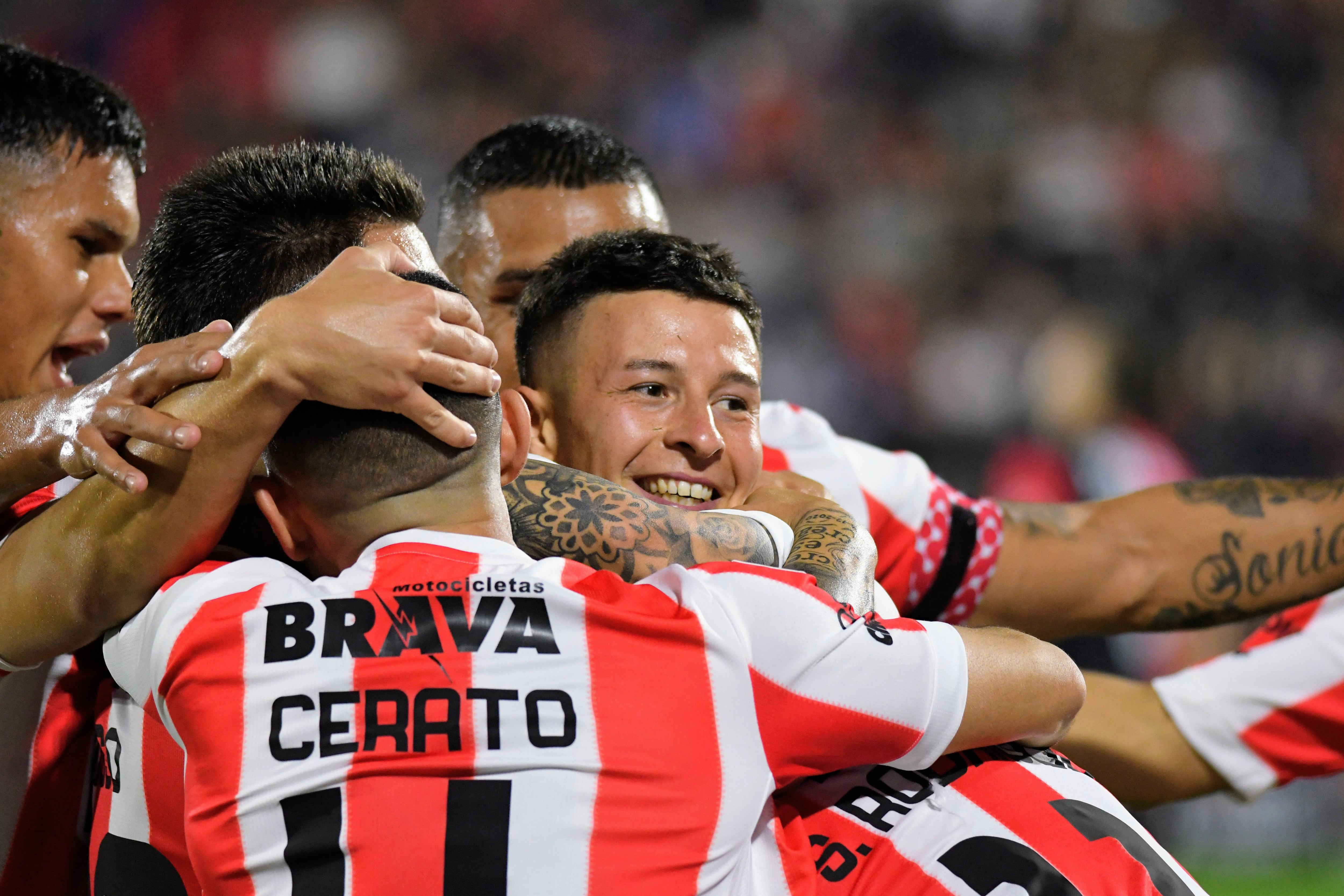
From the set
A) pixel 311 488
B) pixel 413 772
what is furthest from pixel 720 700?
pixel 311 488

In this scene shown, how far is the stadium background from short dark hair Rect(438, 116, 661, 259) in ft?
14.3

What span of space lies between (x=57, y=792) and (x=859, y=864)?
1339mm

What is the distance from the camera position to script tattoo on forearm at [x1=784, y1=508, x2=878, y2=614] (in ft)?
6.21

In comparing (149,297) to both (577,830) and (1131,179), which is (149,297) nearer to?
(577,830)

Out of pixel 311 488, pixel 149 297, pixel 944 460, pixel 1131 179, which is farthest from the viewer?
pixel 1131 179

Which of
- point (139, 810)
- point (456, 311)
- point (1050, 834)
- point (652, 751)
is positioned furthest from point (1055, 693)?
point (139, 810)

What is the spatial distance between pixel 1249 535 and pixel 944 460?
4.92 m

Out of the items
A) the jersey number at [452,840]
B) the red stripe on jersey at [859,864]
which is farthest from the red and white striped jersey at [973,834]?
the jersey number at [452,840]

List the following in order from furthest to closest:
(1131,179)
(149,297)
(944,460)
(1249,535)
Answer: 1. (1131,179)
2. (944,460)
3. (1249,535)
4. (149,297)

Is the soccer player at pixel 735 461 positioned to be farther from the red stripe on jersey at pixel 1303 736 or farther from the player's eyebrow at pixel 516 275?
Answer: the red stripe on jersey at pixel 1303 736

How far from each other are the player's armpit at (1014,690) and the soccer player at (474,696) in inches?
0.7

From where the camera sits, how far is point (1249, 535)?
2914 mm

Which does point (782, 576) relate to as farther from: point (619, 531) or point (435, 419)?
point (435, 419)

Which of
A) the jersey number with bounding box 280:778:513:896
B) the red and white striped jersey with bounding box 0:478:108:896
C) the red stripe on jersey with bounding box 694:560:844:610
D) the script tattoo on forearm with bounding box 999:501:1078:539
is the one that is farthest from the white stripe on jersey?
the script tattoo on forearm with bounding box 999:501:1078:539
